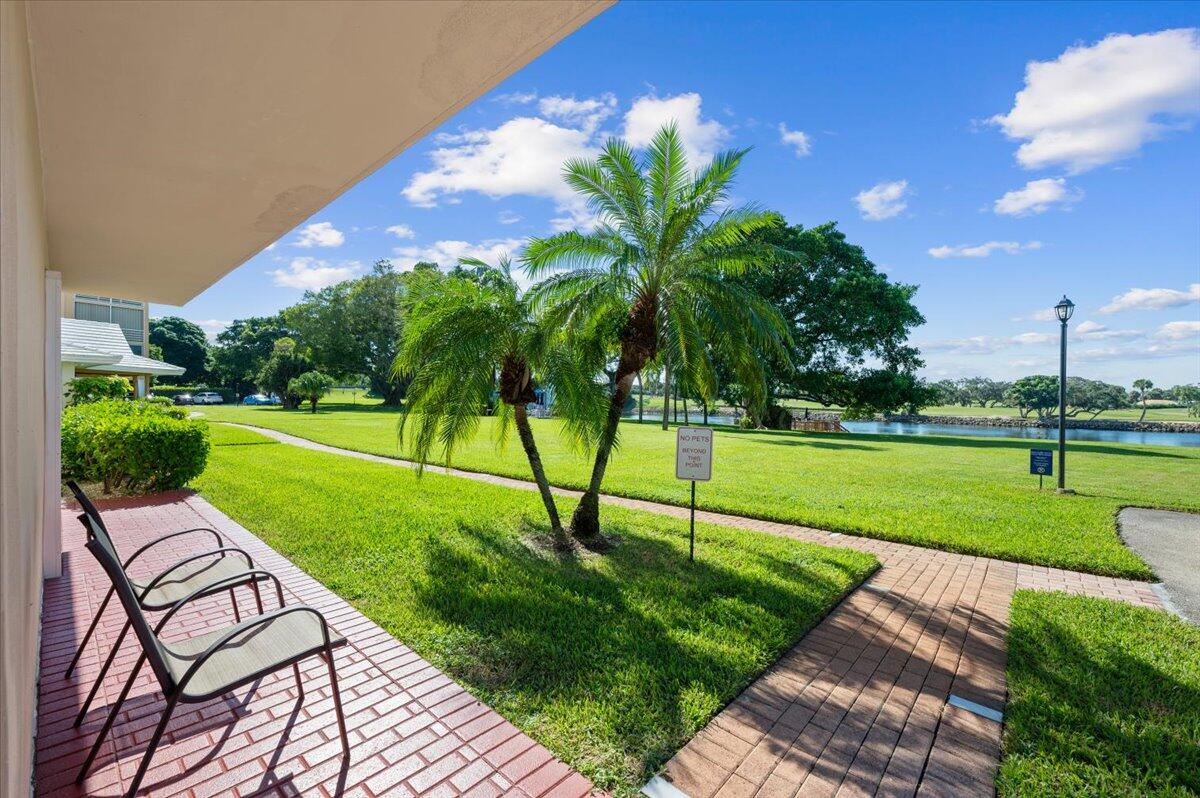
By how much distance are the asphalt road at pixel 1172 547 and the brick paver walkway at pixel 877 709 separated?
A: 299 millimetres

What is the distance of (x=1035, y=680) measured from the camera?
3854mm

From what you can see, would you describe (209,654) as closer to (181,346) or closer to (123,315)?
(123,315)

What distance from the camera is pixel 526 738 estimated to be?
3.08 metres

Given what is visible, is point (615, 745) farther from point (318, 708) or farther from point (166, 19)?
point (166, 19)

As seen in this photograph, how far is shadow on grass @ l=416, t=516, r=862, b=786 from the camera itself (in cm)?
327

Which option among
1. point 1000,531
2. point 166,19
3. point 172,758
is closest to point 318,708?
point 172,758

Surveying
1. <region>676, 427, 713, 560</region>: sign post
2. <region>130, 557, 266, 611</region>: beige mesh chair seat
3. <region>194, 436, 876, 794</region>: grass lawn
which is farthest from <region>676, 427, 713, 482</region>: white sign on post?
<region>130, 557, 266, 611</region>: beige mesh chair seat

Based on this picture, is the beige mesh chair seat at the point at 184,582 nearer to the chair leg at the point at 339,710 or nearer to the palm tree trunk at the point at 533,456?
the chair leg at the point at 339,710

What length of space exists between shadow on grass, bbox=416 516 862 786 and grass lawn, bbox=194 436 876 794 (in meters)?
0.01

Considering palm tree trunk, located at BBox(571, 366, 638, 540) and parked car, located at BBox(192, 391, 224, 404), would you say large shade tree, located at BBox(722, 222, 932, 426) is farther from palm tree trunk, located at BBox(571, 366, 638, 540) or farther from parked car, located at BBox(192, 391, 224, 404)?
parked car, located at BBox(192, 391, 224, 404)

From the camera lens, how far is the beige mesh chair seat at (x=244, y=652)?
2492mm

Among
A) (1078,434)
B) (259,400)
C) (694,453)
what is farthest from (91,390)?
(1078,434)

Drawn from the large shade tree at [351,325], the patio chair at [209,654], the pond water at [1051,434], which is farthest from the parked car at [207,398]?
the patio chair at [209,654]

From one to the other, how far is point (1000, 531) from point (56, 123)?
10.8 metres
